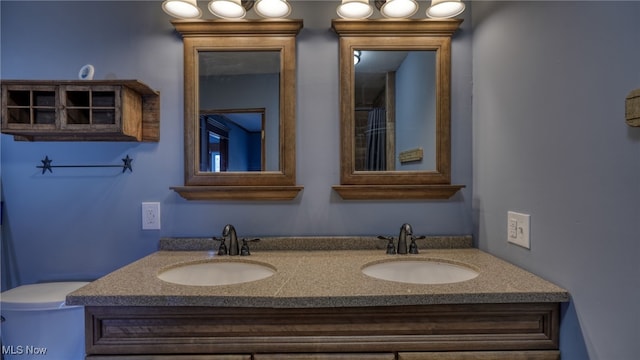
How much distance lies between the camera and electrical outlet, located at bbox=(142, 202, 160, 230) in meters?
1.46

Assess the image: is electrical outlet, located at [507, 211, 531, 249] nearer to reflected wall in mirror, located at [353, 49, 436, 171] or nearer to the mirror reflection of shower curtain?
reflected wall in mirror, located at [353, 49, 436, 171]

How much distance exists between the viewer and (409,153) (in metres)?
1.45

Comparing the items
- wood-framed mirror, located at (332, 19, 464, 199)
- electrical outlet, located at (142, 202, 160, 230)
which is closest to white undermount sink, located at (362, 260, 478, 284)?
wood-framed mirror, located at (332, 19, 464, 199)

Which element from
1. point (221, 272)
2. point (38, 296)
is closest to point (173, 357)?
point (221, 272)

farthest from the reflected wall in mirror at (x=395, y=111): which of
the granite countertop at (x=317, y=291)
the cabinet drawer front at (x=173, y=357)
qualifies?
the cabinet drawer front at (x=173, y=357)

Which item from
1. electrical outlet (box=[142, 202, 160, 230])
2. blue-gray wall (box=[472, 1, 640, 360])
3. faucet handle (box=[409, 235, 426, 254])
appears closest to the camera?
blue-gray wall (box=[472, 1, 640, 360])

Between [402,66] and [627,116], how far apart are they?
0.88 metres

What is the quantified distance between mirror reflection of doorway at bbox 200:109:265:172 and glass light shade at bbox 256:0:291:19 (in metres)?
0.41

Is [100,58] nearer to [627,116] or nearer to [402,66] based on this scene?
[402,66]

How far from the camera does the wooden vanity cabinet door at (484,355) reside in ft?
3.06

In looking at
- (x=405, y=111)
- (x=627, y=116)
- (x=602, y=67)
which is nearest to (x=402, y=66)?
(x=405, y=111)

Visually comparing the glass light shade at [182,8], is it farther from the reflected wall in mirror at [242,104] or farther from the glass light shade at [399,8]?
the glass light shade at [399,8]

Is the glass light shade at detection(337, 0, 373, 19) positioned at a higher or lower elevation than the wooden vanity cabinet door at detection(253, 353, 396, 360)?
higher

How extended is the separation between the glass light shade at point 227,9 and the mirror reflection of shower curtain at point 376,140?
0.70 metres
